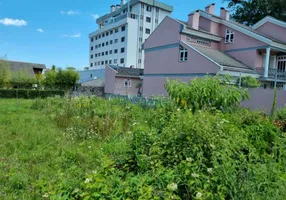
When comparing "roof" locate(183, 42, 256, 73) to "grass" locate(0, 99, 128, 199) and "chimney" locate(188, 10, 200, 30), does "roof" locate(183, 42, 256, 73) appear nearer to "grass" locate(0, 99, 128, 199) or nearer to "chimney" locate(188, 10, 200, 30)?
"chimney" locate(188, 10, 200, 30)

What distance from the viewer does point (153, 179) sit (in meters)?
2.01

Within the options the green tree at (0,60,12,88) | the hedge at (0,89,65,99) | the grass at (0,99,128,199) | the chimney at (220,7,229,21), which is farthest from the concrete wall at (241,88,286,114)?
the green tree at (0,60,12,88)

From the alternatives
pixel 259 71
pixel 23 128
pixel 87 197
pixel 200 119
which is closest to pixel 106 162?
pixel 87 197

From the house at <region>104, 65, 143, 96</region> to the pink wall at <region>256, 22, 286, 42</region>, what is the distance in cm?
1249

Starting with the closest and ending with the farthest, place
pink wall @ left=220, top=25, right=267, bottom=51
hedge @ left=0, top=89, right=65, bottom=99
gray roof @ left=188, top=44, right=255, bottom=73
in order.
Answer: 1. gray roof @ left=188, top=44, right=255, bottom=73
2. pink wall @ left=220, top=25, right=267, bottom=51
3. hedge @ left=0, top=89, right=65, bottom=99

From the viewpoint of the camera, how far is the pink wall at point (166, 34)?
53.9 ft

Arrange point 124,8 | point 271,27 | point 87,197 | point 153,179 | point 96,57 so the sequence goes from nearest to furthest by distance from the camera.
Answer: point 87,197 → point 153,179 → point 271,27 → point 124,8 → point 96,57

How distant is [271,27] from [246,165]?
20084 mm

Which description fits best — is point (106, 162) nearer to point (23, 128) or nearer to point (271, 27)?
point (23, 128)

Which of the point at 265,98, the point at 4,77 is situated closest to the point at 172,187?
the point at 265,98

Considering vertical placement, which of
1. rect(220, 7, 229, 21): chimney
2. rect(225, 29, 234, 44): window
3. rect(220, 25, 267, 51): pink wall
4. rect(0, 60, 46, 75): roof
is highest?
rect(220, 7, 229, 21): chimney

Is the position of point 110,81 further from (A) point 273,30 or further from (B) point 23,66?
(A) point 273,30

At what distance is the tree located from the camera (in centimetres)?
2205

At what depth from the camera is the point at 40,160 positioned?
3611mm
